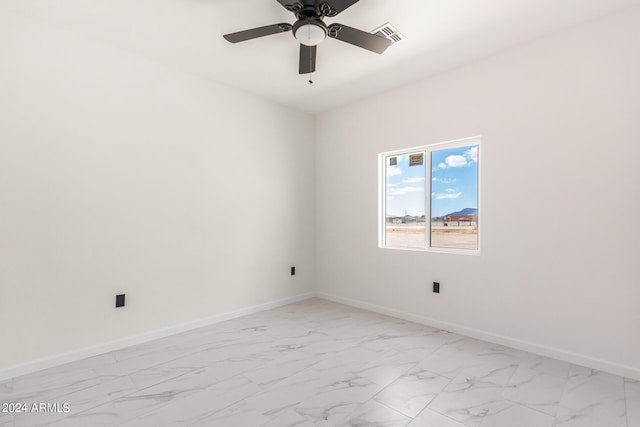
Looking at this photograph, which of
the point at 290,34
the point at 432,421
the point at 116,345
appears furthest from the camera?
the point at 116,345

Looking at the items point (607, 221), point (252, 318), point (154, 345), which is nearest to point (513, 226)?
point (607, 221)

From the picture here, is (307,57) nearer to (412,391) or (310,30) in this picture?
(310,30)

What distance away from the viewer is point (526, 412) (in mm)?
1774

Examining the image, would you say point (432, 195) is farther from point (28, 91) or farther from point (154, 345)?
point (28, 91)

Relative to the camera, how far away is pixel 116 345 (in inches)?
104

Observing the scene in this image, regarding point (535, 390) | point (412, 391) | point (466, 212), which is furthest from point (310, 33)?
point (535, 390)

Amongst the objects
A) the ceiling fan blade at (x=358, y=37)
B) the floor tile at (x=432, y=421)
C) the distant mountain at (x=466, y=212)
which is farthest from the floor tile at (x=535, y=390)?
the ceiling fan blade at (x=358, y=37)

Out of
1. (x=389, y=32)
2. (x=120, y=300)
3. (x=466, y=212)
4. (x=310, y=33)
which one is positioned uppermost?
(x=389, y=32)

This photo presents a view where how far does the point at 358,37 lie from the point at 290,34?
27.0 inches

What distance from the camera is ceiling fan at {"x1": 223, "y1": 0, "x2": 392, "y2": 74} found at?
75.3 inches

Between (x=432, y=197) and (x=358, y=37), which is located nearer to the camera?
(x=358, y=37)

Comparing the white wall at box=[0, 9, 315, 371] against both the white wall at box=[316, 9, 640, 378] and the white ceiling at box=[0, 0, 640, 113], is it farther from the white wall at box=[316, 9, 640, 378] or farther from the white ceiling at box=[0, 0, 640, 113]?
the white wall at box=[316, 9, 640, 378]

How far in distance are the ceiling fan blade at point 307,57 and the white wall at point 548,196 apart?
4.58 feet

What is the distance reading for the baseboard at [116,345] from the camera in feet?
7.30
